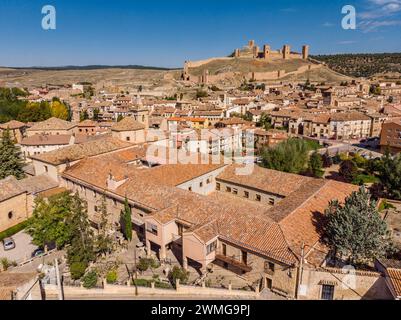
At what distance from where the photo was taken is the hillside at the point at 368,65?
450ft

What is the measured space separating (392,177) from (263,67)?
13339cm

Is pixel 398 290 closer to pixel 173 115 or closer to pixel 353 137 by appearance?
pixel 353 137

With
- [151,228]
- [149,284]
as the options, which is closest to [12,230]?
[151,228]

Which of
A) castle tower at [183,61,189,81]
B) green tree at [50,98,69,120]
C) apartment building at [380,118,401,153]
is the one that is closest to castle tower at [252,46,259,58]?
castle tower at [183,61,189,81]

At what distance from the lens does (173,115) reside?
240 ft

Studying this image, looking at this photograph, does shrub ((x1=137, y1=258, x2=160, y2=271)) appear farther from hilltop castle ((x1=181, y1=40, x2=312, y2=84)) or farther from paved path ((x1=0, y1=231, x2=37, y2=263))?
hilltop castle ((x1=181, y1=40, x2=312, y2=84))

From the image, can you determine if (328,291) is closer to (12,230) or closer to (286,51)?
(12,230)

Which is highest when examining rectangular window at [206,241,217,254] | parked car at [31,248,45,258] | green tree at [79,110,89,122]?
green tree at [79,110,89,122]

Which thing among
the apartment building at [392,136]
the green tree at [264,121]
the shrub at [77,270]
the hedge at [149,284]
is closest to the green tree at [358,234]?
the hedge at [149,284]

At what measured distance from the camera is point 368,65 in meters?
151

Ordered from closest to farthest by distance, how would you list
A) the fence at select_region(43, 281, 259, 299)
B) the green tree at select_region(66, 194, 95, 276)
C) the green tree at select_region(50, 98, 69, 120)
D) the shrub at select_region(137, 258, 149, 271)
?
1. the fence at select_region(43, 281, 259, 299)
2. the green tree at select_region(66, 194, 95, 276)
3. the shrub at select_region(137, 258, 149, 271)
4. the green tree at select_region(50, 98, 69, 120)

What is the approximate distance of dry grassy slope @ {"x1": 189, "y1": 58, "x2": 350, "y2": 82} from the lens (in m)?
143

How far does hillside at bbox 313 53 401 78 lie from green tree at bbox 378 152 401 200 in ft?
393
